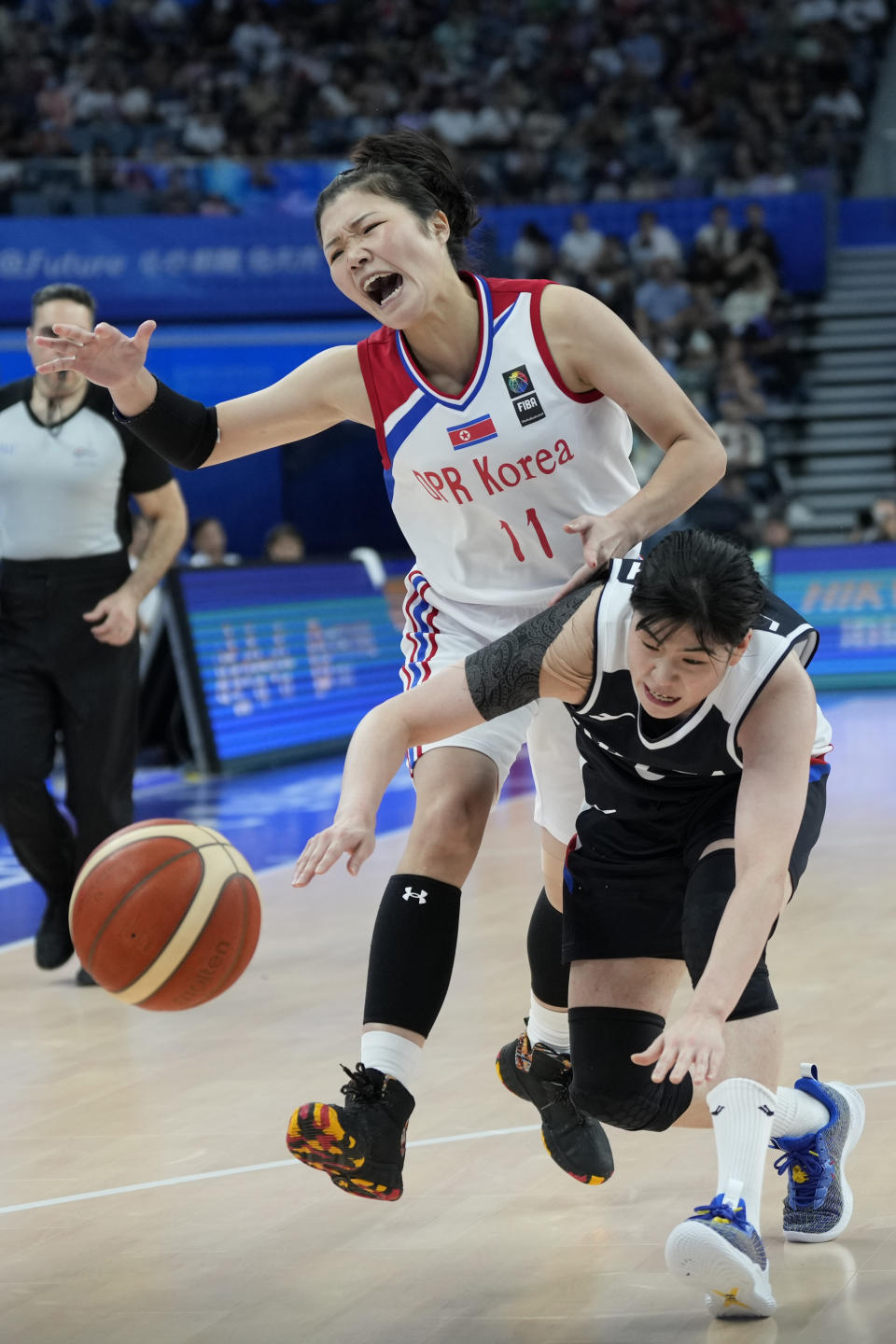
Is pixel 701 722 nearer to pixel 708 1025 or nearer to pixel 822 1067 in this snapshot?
pixel 708 1025

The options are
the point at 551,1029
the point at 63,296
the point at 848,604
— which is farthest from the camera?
the point at 848,604

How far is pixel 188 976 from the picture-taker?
434cm

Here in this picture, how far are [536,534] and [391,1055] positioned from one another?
1055 mm

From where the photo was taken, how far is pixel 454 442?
3.48 m

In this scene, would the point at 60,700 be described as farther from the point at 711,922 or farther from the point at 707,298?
the point at 707,298

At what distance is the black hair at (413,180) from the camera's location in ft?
11.4

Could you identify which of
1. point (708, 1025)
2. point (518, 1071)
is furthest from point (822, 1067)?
point (708, 1025)

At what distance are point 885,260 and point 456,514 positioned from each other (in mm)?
17897

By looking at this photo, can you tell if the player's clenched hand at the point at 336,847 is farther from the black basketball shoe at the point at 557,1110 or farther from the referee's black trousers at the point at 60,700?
the referee's black trousers at the point at 60,700

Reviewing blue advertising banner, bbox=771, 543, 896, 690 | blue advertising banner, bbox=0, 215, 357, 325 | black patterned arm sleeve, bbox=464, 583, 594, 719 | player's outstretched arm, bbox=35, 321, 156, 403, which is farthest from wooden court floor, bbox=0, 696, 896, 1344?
blue advertising banner, bbox=0, 215, 357, 325

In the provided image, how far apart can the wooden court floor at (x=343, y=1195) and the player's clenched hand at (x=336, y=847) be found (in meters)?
0.79

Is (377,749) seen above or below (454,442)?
below

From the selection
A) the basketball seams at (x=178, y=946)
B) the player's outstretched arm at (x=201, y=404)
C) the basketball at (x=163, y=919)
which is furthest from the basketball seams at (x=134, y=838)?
the player's outstretched arm at (x=201, y=404)

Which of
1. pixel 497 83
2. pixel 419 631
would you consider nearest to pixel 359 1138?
pixel 419 631
